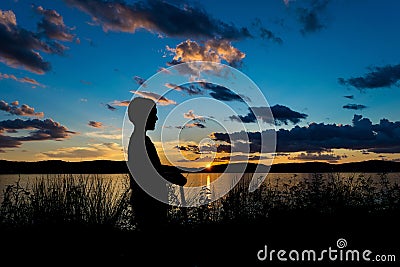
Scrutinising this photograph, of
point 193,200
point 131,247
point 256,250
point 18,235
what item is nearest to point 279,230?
point 256,250

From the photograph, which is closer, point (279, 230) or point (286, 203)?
point (279, 230)

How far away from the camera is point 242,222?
331 inches

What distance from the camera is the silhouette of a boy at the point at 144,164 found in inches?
236

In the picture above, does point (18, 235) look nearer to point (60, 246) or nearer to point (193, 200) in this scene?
point (60, 246)

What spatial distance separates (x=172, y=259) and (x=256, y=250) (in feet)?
4.85

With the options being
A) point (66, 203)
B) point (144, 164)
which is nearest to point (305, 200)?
point (144, 164)

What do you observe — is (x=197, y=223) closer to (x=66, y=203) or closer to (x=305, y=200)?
(x=66, y=203)
